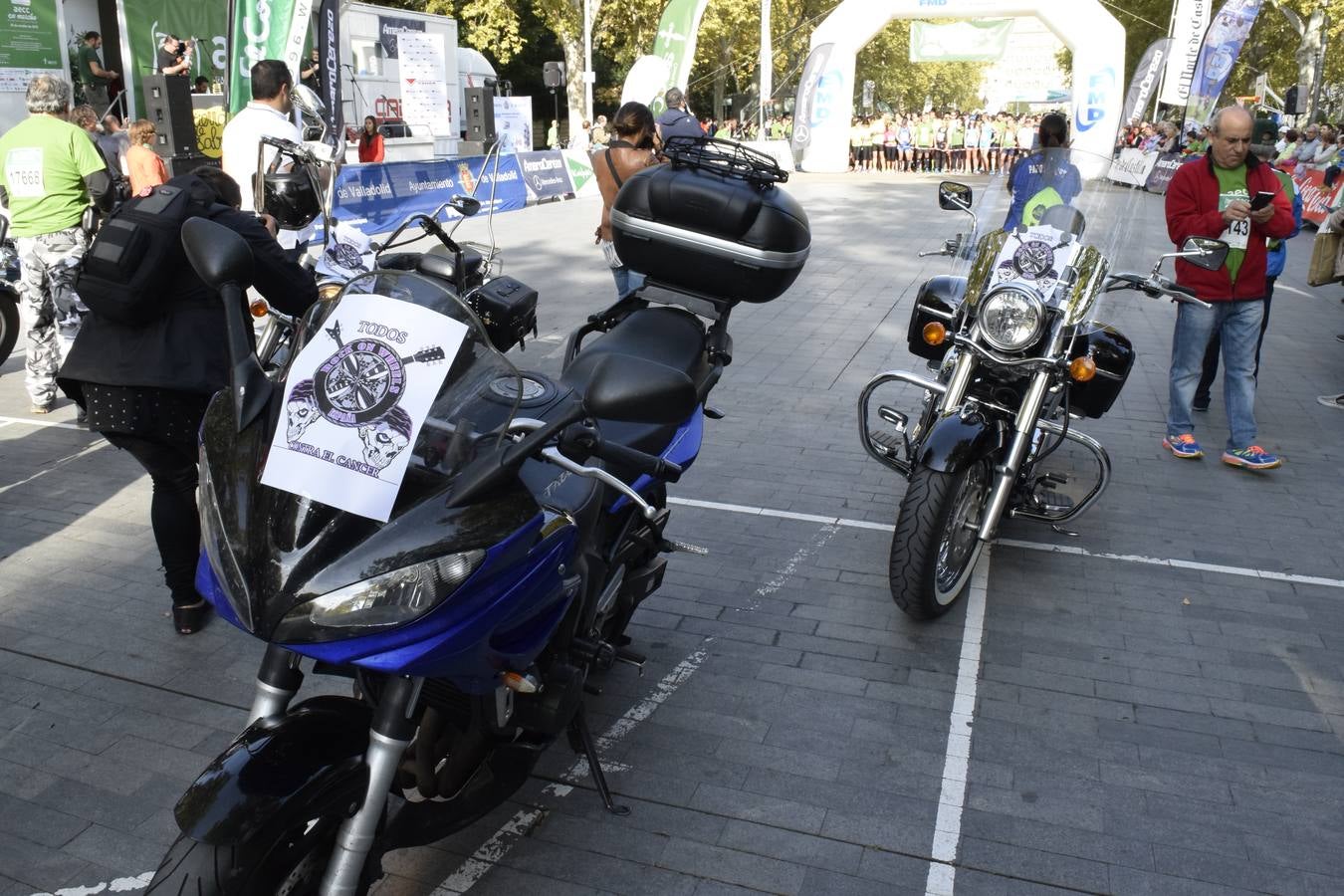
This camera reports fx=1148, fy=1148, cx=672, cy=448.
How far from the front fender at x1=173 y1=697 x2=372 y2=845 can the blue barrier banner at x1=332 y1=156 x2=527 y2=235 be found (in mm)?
11524

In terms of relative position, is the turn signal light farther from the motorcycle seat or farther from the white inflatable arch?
the white inflatable arch

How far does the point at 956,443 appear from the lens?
4.31 m

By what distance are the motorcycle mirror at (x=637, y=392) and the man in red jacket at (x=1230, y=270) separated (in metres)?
4.79

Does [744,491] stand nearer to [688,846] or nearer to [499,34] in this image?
[688,846]

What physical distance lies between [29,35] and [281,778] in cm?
1963

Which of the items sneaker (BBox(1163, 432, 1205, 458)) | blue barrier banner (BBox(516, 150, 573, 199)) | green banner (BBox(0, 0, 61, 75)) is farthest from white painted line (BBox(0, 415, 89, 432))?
green banner (BBox(0, 0, 61, 75))

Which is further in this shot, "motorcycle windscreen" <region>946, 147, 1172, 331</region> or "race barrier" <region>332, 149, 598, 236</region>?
"race barrier" <region>332, 149, 598, 236</region>

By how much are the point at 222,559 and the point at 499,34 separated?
1665 inches

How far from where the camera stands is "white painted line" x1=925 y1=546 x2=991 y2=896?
306cm

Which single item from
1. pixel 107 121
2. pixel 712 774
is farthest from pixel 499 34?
pixel 712 774

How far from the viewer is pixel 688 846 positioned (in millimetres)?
3133

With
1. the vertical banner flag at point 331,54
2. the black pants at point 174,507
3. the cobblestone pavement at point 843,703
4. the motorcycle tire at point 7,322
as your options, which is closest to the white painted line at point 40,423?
the cobblestone pavement at point 843,703

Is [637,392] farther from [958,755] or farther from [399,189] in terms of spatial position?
[399,189]

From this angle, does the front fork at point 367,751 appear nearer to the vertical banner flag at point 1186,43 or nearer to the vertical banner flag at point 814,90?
the vertical banner flag at point 814,90
